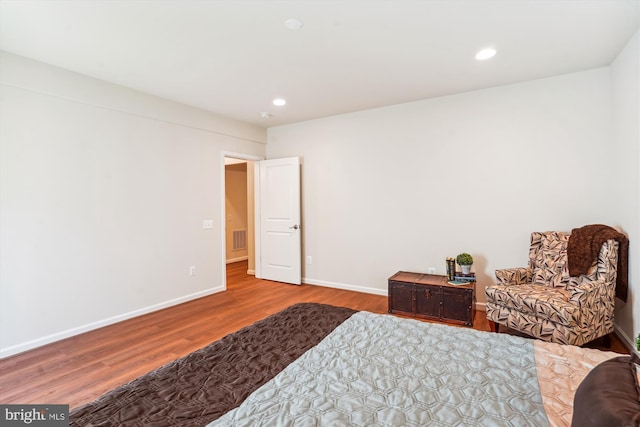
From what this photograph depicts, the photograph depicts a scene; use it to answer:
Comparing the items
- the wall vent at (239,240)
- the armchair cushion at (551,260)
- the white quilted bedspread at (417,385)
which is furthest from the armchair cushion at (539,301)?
the wall vent at (239,240)

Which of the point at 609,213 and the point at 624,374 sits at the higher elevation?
the point at 609,213

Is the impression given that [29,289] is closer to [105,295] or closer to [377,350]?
[105,295]

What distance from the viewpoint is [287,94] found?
3805 mm

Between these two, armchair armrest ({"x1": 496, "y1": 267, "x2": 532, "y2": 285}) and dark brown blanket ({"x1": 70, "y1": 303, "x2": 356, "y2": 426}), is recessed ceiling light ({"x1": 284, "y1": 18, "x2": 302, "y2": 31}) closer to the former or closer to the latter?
dark brown blanket ({"x1": 70, "y1": 303, "x2": 356, "y2": 426})

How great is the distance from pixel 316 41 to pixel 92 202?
9.26 ft

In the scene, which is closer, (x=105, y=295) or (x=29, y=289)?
(x=29, y=289)

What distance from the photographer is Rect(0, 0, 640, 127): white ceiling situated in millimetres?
2176

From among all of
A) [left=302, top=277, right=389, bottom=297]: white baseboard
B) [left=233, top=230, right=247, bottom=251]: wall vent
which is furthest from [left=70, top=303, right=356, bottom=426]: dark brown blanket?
[left=233, top=230, right=247, bottom=251]: wall vent

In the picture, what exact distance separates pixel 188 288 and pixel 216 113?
253 cm

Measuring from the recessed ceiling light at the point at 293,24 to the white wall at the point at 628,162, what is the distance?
268 centimetres

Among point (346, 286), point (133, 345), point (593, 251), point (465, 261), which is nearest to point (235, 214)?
point (346, 286)

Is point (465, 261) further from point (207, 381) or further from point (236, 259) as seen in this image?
point (236, 259)

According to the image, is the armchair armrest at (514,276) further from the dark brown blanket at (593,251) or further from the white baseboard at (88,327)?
the white baseboard at (88,327)

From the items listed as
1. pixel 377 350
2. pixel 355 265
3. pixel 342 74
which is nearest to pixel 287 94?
pixel 342 74
